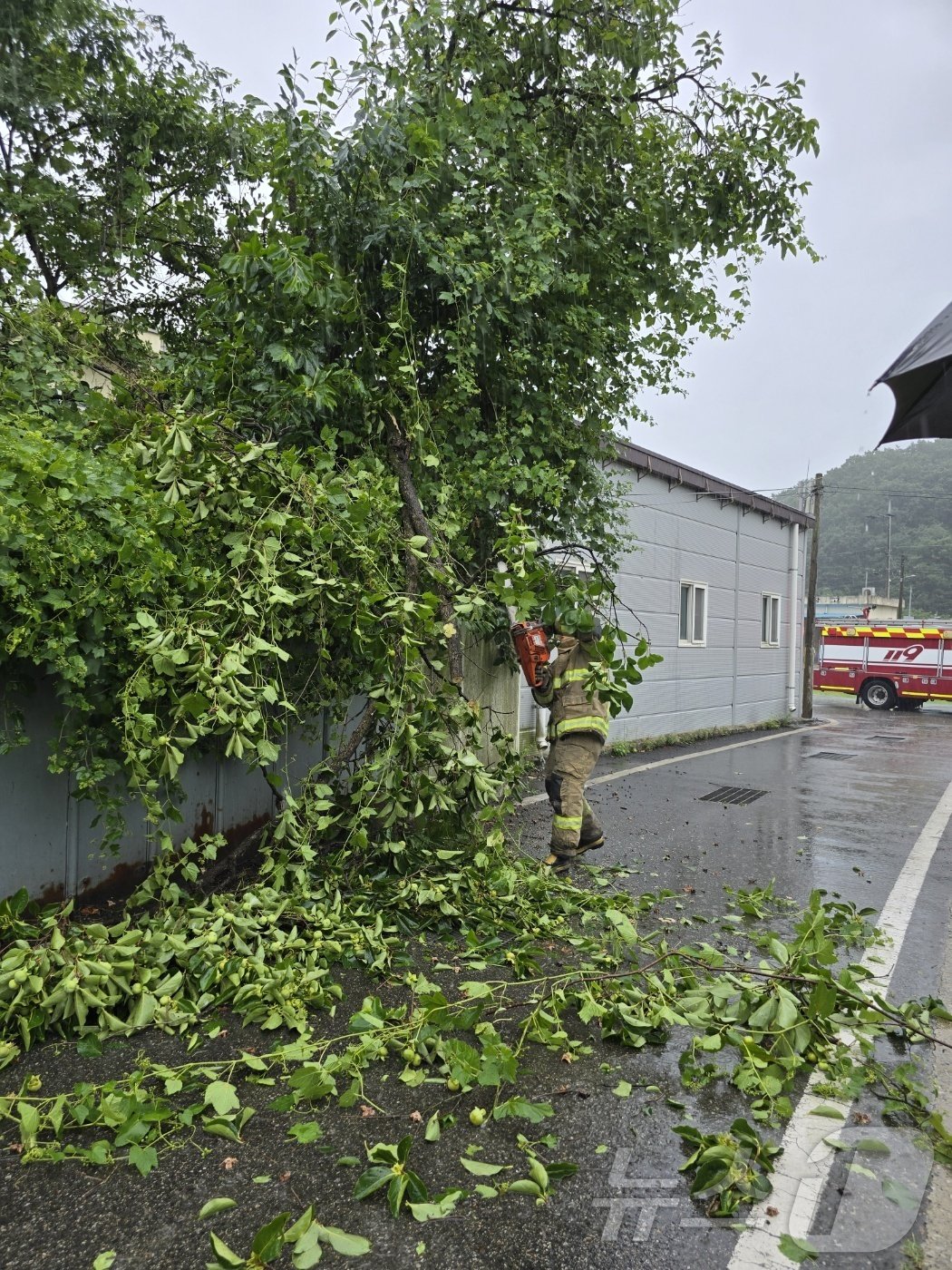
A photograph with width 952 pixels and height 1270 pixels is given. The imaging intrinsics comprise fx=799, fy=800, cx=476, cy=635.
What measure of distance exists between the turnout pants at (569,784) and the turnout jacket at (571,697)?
0.06m

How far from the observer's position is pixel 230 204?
704cm

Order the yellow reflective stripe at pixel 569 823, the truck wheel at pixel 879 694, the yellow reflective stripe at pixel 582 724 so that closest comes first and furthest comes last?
the yellow reflective stripe at pixel 569 823 < the yellow reflective stripe at pixel 582 724 < the truck wheel at pixel 879 694

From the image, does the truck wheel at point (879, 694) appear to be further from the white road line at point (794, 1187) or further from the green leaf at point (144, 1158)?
the green leaf at point (144, 1158)

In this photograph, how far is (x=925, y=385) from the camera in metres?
4.01

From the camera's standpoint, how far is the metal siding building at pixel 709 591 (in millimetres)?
12289

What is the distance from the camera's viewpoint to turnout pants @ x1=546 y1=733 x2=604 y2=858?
5.15 metres

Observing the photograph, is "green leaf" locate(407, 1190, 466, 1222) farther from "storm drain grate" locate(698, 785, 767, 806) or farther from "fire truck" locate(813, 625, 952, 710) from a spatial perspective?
"fire truck" locate(813, 625, 952, 710)

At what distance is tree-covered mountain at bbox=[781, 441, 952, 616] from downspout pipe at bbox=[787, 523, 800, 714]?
3828 centimetres

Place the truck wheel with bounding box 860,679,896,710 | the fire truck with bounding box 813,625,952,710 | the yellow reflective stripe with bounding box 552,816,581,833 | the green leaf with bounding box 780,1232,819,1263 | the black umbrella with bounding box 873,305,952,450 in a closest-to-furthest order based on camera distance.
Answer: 1. the green leaf with bounding box 780,1232,819,1263
2. the black umbrella with bounding box 873,305,952,450
3. the yellow reflective stripe with bounding box 552,816,581,833
4. the fire truck with bounding box 813,625,952,710
5. the truck wheel with bounding box 860,679,896,710

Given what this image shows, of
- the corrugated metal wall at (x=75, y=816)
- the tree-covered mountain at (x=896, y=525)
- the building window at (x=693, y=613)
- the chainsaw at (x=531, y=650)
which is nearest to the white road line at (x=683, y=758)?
the chainsaw at (x=531, y=650)

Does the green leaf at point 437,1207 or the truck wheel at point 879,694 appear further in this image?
the truck wheel at point 879,694

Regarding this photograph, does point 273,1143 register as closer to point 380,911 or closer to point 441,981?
point 441,981

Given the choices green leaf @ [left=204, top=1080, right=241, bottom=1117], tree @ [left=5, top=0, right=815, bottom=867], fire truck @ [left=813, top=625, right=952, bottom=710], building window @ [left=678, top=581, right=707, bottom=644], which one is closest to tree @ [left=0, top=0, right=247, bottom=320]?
tree @ [left=5, top=0, right=815, bottom=867]

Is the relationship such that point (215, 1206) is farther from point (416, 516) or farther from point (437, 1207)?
point (416, 516)
